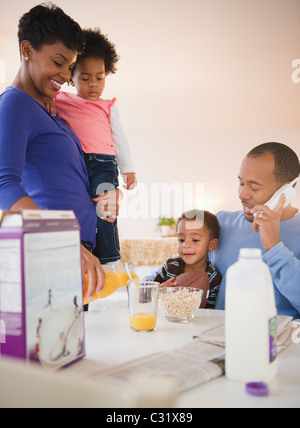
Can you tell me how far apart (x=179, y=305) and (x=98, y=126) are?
1070 millimetres

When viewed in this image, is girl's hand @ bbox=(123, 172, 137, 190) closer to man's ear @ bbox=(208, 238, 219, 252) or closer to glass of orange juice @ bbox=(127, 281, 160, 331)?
man's ear @ bbox=(208, 238, 219, 252)

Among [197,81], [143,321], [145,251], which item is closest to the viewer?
[143,321]

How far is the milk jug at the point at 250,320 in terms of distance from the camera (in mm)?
543

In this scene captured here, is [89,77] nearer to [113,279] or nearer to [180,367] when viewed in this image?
[113,279]

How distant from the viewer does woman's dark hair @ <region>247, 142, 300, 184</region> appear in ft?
4.40

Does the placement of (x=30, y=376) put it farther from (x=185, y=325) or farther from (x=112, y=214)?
(x=112, y=214)

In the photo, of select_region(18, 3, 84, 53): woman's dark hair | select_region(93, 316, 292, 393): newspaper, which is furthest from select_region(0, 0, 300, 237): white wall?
select_region(93, 316, 292, 393): newspaper

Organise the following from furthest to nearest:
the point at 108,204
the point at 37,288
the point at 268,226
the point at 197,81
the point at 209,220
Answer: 1. the point at 197,81
2. the point at 209,220
3. the point at 108,204
4. the point at 268,226
5. the point at 37,288

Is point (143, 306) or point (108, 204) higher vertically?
point (108, 204)

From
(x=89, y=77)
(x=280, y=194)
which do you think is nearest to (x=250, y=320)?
(x=280, y=194)

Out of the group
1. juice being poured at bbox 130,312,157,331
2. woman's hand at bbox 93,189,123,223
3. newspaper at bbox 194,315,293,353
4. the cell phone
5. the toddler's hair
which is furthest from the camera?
the toddler's hair

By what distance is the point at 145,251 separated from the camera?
4273 mm

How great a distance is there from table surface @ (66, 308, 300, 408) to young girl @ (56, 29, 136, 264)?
0.52m
